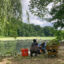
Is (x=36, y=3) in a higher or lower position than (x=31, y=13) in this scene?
higher

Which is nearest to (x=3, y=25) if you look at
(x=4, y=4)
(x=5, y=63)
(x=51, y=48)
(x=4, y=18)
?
(x=4, y=18)

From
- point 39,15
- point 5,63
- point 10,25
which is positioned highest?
point 39,15

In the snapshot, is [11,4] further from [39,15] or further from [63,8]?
[63,8]

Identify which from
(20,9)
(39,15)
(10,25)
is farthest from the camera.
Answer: (39,15)

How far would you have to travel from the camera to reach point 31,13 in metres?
7.72

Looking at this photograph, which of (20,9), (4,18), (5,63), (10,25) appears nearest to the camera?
(5,63)

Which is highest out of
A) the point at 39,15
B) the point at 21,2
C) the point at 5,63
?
the point at 21,2

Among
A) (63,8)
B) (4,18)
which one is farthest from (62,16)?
(4,18)

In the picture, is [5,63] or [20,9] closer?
[5,63]

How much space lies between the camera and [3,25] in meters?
6.64

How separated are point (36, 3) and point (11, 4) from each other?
149 cm

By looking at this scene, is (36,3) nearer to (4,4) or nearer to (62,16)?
(62,16)

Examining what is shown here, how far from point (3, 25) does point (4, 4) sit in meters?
0.98

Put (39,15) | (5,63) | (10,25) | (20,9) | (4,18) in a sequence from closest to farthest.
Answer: (5,63)
(4,18)
(20,9)
(10,25)
(39,15)
